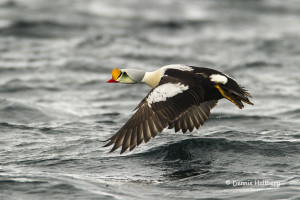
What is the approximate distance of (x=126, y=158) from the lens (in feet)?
21.7

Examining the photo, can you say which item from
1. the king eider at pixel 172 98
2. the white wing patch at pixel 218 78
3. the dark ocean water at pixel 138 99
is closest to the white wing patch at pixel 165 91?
the king eider at pixel 172 98

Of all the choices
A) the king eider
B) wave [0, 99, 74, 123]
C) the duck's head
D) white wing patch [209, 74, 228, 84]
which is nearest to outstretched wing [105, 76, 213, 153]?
the king eider

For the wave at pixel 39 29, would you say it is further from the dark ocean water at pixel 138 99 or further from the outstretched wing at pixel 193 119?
the outstretched wing at pixel 193 119

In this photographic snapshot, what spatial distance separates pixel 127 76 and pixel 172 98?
103 centimetres

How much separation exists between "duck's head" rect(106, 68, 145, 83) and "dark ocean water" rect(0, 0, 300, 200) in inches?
34.2

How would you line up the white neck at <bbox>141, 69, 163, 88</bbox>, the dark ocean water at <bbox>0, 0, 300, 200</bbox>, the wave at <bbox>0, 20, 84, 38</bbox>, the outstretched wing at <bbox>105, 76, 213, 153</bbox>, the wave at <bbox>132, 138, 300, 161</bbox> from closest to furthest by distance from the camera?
the dark ocean water at <bbox>0, 0, 300, 200</bbox> < the outstretched wing at <bbox>105, 76, 213, 153</bbox> < the wave at <bbox>132, 138, 300, 161</bbox> < the white neck at <bbox>141, 69, 163, 88</bbox> < the wave at <bbox>0, 20, 84, 38</bbox>

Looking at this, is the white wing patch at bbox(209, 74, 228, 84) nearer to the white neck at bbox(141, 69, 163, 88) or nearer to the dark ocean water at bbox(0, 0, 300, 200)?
the white neck at bbox(141, 69, 163, 88)

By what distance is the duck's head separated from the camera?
6992mm

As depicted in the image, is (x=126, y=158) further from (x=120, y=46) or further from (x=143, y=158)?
(x=120, y=46)

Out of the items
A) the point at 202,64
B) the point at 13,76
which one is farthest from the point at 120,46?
the point at 13,76

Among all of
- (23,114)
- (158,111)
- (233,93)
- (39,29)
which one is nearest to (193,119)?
(233,93)

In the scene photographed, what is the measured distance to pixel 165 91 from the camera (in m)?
6.34

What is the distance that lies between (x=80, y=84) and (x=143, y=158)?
16.9ft

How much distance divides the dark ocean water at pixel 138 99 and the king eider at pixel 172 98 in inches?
15.9
